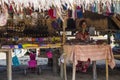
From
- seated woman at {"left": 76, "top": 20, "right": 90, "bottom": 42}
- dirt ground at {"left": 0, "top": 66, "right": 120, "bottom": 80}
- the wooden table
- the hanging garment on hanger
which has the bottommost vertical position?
dirt ground at {"left": 0, "top": 66, "right": 120, "bottom": 80}

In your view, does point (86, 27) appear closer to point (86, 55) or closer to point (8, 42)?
point (86, 55)

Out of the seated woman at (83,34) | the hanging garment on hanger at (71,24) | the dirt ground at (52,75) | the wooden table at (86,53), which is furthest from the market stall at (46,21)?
the dirt ground at (52,75)

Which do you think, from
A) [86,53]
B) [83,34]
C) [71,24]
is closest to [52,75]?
[83,34]

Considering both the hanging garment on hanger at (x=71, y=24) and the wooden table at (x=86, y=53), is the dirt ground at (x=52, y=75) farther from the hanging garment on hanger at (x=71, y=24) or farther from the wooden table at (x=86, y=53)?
the hanging garment on hanger at (x=71, y=24)

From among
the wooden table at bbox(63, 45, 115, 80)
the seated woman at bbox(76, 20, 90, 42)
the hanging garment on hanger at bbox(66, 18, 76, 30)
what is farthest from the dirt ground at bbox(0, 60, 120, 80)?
the hanging garment on hanger at bbox(66, 18, 76, 30)

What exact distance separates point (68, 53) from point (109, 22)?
275 centimetres

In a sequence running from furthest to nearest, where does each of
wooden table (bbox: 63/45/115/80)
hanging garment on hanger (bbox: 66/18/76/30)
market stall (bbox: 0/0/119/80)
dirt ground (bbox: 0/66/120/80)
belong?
hanging garment on hanger (bbox: 66/18/76/30) → dirt ground (bbox: 0/66/120/80) → wooden table (bbox: 63/45/115/80) → market stall (bbox: 0/0/119/80)

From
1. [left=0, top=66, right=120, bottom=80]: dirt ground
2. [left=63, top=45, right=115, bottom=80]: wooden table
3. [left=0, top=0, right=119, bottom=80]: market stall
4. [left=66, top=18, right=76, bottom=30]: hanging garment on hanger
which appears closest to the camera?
[left=0, top=0, right=119, bottom=80]: market stall

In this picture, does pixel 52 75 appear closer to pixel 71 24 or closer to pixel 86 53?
pixel 71 24

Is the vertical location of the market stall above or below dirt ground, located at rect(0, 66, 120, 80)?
above

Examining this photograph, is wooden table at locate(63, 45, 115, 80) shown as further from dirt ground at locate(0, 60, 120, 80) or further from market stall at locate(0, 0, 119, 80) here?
dirt ground at locate(0, 60, 120, 80)

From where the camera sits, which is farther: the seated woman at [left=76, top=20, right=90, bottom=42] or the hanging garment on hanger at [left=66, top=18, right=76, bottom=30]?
the hanging garment on hanger at [left=66, top=18, right=76, bottom=30]

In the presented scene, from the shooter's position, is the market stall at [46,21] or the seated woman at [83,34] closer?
the market stall at [46,21]

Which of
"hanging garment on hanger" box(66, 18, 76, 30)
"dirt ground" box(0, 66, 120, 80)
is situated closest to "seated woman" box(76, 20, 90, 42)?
"hanging garment on hanger" box(66, 18, 76, 30)
